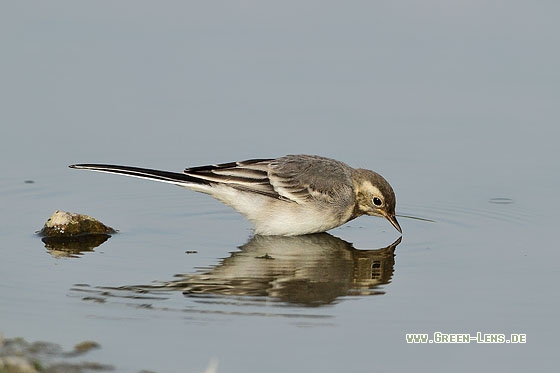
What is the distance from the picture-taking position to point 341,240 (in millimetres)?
13508

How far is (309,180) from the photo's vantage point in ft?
45.2

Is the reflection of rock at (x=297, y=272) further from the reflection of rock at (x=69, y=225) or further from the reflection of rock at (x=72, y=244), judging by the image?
the reflection of rock at (x=69, y=225)

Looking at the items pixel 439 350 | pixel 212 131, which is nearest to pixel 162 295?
pixel 439 350

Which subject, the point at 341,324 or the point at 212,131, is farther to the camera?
the point at 212,131

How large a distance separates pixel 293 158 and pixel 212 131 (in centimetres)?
276

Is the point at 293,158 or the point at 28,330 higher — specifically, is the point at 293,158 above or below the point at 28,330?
above

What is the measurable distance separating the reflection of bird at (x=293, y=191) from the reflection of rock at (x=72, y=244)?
117 cm

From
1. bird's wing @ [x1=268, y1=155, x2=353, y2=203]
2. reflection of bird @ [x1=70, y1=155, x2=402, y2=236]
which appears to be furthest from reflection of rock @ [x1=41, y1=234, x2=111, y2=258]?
bird's wing @ [x1=268, y1=155, x2=353, y2=203]

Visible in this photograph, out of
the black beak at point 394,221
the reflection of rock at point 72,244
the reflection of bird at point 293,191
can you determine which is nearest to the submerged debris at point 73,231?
the reflection of rock at point 72,244

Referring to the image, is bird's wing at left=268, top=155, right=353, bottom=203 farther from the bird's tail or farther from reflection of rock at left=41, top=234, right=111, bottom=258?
reflection of rock at left=41, top=234, right=111, bottom=258

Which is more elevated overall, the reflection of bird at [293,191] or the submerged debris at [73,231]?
the reflection of bird at [293,191]

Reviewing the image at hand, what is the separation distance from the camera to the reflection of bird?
13.4m

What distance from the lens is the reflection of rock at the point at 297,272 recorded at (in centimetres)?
1083

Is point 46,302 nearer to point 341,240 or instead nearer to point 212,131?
point 341,240
